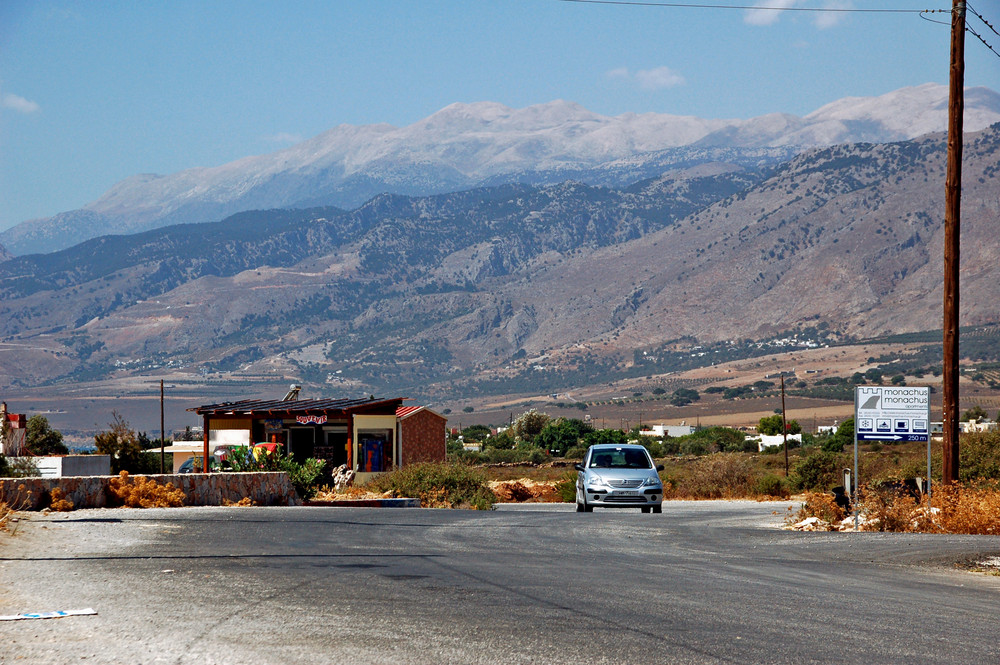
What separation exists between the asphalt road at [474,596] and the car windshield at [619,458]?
9.44 meters

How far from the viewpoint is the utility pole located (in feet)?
70.9

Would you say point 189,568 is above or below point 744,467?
above

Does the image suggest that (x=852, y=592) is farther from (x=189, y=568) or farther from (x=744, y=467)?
(x=744, y=467)

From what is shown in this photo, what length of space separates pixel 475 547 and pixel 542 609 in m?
5.95

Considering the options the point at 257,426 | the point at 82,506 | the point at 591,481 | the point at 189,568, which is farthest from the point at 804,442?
the point at 189,568

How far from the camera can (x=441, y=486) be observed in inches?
1307

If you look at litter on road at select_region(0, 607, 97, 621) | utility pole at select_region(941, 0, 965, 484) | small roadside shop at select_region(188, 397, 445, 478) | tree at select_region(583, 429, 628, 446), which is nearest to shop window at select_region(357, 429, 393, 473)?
small roadside shop at select_region(188, 397, 445, 478)

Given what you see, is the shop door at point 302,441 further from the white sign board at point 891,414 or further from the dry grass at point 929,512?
the white sign board at point 891,414

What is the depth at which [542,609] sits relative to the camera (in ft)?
31.6

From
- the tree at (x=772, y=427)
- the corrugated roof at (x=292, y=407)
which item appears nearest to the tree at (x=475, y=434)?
the tree at (x=772, y=427)

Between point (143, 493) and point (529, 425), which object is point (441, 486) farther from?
point (529, 425)

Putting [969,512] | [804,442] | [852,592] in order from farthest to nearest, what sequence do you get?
[804,442] → [969,512] → [852,592]

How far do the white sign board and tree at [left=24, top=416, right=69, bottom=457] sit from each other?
52640mm

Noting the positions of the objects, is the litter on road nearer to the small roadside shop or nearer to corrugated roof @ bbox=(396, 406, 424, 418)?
the small roadside shop
